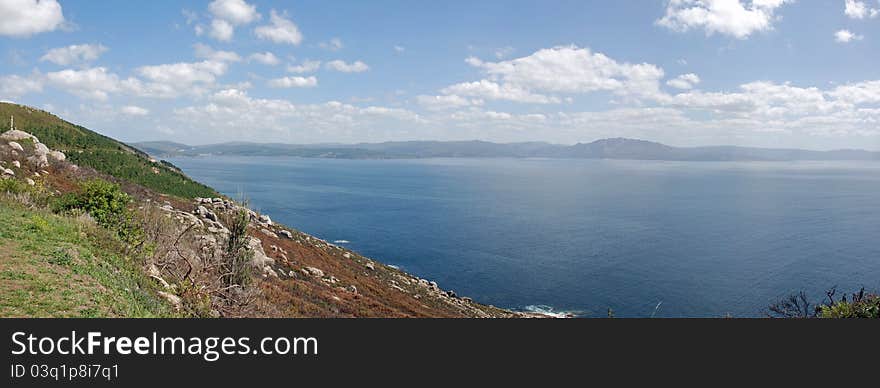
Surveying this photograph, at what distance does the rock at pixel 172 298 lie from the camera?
39.3 feet

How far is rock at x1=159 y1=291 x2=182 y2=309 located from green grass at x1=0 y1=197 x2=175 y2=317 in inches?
10.4

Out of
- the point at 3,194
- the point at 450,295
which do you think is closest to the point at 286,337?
the point at 3,194

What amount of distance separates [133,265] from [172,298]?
7.92ft

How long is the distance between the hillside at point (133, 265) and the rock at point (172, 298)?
1.3 inches

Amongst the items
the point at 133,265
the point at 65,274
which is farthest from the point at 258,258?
the point at 65,274

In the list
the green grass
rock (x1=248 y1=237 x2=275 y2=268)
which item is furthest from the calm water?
the green grass

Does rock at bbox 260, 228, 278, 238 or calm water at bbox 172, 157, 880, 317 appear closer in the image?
rock at bbox 260, 228, 278, 238

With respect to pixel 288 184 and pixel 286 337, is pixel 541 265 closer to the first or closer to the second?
pixel 286 337

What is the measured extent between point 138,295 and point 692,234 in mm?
80605

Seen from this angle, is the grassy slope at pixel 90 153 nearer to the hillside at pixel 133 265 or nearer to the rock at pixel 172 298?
the hillside at pixel 133 265

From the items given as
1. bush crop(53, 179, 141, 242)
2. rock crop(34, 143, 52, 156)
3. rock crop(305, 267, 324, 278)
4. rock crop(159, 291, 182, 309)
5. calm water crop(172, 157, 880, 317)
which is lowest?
calm water crop(172, 157, 880, 317)

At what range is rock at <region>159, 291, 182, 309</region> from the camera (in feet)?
39.3

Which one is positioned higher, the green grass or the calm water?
the green grass

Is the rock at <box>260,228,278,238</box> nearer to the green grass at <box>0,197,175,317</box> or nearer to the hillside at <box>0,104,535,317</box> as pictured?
the hillside at <box>0,104,535,317</box>
